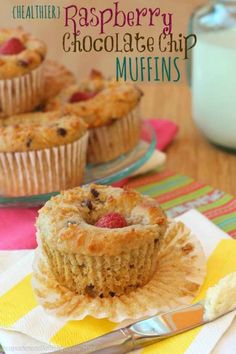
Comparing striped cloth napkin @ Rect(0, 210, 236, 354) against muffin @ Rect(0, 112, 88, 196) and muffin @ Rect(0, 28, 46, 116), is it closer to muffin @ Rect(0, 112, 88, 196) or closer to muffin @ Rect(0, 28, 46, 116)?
muffin @ Rect(0, 112, 88, 196)

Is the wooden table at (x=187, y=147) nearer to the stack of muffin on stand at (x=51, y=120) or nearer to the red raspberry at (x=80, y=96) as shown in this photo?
the stack of muffin on stand at (x=51, y=120)

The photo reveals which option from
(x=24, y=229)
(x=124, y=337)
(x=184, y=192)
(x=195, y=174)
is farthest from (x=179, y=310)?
(x=195, y=174)

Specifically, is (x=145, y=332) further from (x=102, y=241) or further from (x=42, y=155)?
(x=42, y=155)

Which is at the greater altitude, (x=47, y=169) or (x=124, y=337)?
(x=47, y=169)

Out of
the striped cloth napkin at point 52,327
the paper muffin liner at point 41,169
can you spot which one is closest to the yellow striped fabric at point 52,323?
the striped cloth napkin at point 52,327

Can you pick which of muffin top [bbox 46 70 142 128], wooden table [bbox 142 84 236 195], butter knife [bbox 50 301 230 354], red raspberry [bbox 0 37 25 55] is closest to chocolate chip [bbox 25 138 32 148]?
muffin top [bbox 46 70 142 128]

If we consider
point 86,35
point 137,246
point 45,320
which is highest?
point 86,35

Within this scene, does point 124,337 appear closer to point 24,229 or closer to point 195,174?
point 24,229
